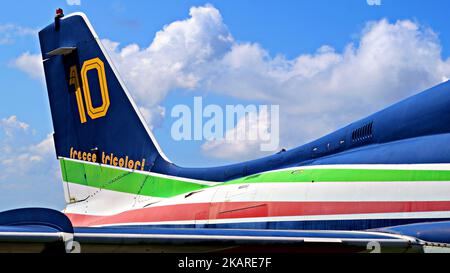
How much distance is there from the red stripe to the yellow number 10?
236 cm

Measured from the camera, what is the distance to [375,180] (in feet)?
26.2

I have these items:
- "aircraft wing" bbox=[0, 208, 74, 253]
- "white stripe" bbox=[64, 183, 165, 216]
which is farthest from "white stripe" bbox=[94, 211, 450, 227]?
"aircraft wing" bbox=[0, 208, 74, 253]

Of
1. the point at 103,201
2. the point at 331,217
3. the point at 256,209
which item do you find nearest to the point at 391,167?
the point at 331,217

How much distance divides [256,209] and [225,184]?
49.2 inches

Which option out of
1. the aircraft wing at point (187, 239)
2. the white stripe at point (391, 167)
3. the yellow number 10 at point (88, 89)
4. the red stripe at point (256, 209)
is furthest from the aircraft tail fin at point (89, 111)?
the aircraft wing at point (187, 239)

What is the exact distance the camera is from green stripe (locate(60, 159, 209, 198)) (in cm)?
1251

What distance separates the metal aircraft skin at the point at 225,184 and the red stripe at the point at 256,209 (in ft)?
0.05

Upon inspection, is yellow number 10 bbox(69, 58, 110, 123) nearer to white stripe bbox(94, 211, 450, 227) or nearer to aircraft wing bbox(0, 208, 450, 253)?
white stripe bbox(94, 211, 450, 227)

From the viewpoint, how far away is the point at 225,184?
406 inches

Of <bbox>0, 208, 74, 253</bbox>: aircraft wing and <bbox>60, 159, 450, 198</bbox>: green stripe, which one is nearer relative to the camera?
<bbox>0, 208, 74, 253</bbox>: aircraft wing

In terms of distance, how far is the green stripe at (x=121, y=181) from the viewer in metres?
12.5
